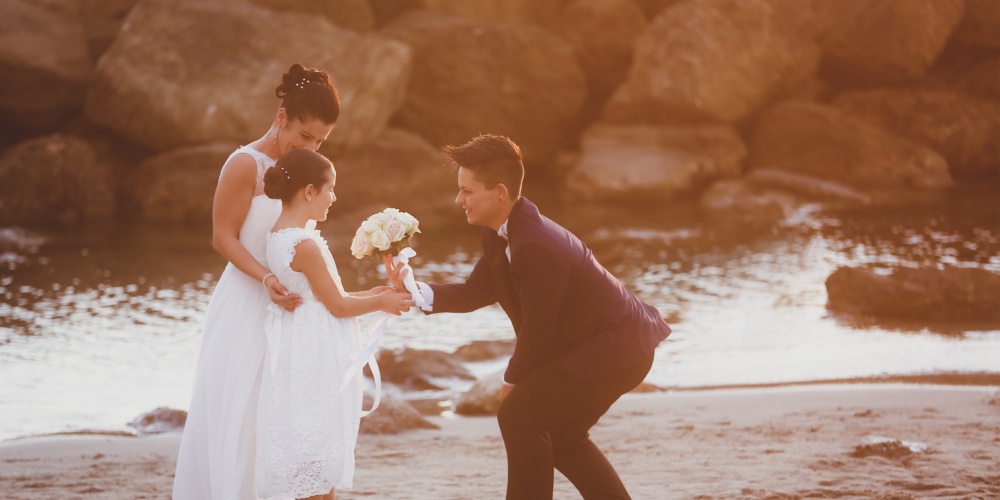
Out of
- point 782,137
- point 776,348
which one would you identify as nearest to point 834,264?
point 776,348

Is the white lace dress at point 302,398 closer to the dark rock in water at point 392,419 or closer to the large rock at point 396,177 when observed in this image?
the dark rock in water at point 392,419

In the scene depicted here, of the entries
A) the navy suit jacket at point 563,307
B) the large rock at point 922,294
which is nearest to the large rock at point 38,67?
the large rock at point 922,294

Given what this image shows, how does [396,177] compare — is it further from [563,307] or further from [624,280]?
[563,307]

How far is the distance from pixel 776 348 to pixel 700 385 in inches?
55.1

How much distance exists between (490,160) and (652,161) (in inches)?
578

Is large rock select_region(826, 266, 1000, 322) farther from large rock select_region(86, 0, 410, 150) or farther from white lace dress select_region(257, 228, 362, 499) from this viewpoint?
large rock select_region(86, 0, 410, 150)

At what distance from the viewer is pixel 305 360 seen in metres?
4.09

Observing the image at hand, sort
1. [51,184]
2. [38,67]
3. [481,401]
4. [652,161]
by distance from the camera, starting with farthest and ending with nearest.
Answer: [652,161]
[38,67]
[51,184]
[481,401]

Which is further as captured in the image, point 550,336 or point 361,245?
point 361,245

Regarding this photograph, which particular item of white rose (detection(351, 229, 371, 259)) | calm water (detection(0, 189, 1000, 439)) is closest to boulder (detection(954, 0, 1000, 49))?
calm water (detection(0, 189, 1000, 439))

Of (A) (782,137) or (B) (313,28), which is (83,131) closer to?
(B) (313,28)

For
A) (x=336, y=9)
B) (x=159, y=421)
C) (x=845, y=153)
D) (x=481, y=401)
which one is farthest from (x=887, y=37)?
(x=159, y=421)

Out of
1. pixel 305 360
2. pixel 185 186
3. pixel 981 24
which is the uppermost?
pixel 981 24

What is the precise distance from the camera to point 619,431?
21.3 feet
